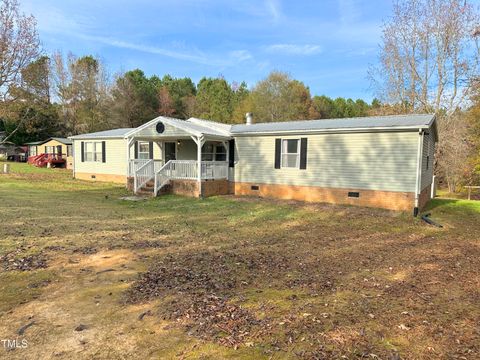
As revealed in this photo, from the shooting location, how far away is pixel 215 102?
41.3 meters

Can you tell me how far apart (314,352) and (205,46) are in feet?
90.4

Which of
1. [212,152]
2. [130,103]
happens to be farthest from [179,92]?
[212,152]

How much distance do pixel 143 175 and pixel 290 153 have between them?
694cm

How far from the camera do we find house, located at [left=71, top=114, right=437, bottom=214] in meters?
11.0

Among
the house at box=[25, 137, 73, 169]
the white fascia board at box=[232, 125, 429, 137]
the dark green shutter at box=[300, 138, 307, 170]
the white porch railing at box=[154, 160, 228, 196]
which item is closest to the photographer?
the white fascia board at box=[232, 125, 429, 137]

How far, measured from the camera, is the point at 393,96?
22953 mm

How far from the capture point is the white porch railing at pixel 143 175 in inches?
579

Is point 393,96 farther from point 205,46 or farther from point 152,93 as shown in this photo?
point 152,93

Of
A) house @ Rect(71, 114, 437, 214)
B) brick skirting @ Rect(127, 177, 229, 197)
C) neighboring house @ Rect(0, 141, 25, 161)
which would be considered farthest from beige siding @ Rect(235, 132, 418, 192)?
neighboring house @ Rect(0, 141, 25, 161)

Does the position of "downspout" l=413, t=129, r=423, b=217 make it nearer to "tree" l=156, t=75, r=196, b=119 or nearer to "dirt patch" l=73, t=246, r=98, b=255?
"dirt patch" l=73, t=246, r=98, b=255

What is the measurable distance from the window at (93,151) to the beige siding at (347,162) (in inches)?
434

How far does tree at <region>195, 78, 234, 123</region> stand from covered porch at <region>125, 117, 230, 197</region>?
24896 mm

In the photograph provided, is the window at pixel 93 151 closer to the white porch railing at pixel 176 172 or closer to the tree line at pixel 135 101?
the white porch railing at pixel 176 172

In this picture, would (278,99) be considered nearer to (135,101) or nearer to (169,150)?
(135,101)
